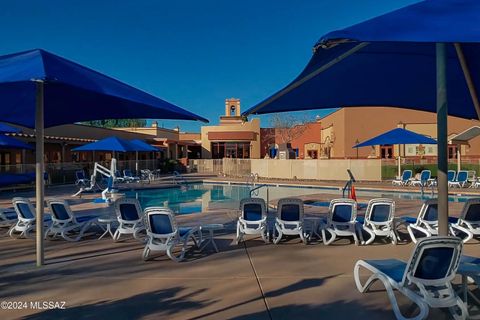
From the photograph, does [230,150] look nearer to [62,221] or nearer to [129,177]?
[129,177]

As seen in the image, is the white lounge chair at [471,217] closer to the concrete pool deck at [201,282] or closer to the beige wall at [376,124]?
the concrete pool deck at [201,282]

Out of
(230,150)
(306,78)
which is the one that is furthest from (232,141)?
(306,78)

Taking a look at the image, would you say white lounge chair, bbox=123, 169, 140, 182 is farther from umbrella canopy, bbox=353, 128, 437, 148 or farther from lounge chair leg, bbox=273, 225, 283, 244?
lounge chair leg, bbox=273, 225, 283, 244

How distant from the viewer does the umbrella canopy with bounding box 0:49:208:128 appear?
4.39 meters

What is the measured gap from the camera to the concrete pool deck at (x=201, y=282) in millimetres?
3879

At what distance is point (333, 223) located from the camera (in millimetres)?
6977

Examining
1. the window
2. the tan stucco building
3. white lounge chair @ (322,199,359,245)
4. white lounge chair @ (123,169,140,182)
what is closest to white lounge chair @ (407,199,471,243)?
white lounge chair @ (322,199,359,245)

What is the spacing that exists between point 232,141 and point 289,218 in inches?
1466

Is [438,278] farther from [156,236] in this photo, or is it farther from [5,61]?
[5,61]

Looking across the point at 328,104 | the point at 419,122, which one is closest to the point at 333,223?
the point at 328,104

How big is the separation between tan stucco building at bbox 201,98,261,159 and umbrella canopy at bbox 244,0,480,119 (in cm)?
3744

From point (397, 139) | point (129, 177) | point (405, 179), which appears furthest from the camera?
point (129, 177)

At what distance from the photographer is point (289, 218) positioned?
7137 millimetres

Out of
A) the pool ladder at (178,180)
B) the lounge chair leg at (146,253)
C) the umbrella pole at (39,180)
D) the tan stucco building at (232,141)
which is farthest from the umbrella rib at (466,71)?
the tan stucco building at (232,141)
